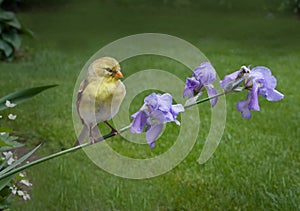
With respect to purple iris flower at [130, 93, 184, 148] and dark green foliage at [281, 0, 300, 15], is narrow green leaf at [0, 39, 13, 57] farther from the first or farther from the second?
purple iris flower at [130, 93, 184, 148]

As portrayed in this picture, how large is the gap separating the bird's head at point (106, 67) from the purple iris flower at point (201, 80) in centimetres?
17

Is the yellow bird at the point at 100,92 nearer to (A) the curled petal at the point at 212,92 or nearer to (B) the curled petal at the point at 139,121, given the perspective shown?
(B) the curled petal at the point at 139,121

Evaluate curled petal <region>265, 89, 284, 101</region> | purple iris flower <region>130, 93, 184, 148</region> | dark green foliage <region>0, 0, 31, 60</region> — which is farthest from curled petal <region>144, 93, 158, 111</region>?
dark green foliage <region>0, 0, 31, 60</region>

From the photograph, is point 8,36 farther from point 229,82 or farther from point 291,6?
point 291,6

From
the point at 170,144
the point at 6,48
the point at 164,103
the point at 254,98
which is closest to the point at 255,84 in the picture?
the point at 254,98

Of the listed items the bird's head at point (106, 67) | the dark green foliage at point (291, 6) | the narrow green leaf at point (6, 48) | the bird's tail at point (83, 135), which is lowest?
the dark green foliage at point (291, 6)

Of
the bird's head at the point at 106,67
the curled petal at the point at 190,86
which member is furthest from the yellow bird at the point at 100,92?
the curled petal at the point at 190,86

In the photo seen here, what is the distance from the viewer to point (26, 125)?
12.0 ft

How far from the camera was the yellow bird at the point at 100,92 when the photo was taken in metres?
0.90

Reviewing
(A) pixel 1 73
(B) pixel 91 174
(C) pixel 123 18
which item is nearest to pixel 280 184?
(B) pixel 91 174

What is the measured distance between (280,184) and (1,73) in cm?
357

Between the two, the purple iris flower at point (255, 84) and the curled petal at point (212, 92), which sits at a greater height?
the purple iris flower at point (255, 84)

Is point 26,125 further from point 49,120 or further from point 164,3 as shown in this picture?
point 164,3

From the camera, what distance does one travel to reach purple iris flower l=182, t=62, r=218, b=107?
1.00m
